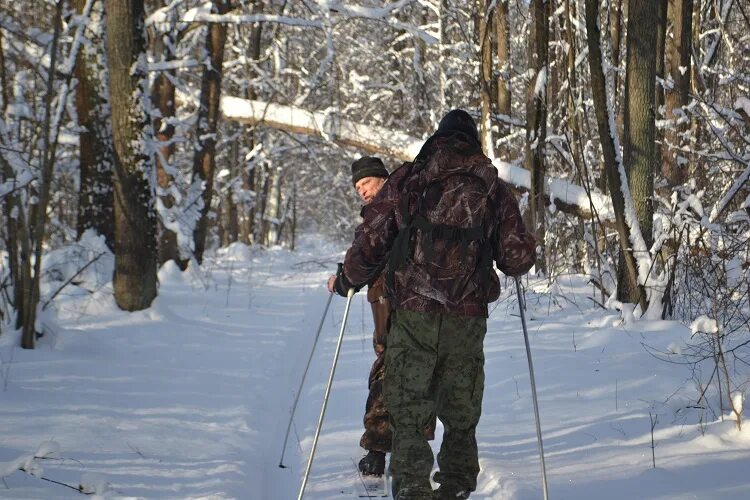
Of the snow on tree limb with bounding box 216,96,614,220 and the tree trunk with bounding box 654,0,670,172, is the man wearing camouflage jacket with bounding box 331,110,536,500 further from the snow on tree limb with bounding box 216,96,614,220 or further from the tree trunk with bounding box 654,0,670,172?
the snow on tree limb with bounding box 216,96,614,220

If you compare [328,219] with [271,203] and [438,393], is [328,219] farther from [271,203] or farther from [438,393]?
[438,393]


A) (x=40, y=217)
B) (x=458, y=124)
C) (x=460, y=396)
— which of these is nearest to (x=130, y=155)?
(x=40, y=217)

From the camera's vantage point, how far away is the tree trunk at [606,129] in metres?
6.95

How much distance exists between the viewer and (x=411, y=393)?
3.62m

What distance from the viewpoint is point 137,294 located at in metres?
8.88

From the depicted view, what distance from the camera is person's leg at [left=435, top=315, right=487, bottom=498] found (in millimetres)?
3604

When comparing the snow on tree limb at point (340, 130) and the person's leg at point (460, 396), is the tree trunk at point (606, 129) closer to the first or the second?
the snow on tree limb at point (340, 130)

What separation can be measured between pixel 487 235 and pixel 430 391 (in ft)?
2.88

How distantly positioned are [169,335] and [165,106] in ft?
23.2

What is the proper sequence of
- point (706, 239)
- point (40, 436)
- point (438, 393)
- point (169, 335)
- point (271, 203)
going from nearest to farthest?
point (438, 393), point (40, 436), point (706, 239), point (169, 335), point (271, 203)

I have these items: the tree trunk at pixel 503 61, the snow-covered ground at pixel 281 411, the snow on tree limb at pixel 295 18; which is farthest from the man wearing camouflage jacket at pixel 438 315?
the tree trunk at pixel 503 61

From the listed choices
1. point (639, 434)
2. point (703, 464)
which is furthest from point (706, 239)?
point (703, 464)

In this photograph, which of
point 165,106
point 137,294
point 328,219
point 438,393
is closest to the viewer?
point 438,393

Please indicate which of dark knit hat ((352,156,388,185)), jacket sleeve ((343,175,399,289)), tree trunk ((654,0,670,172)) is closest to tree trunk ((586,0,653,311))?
tree trunk ((654,0,670,172))
